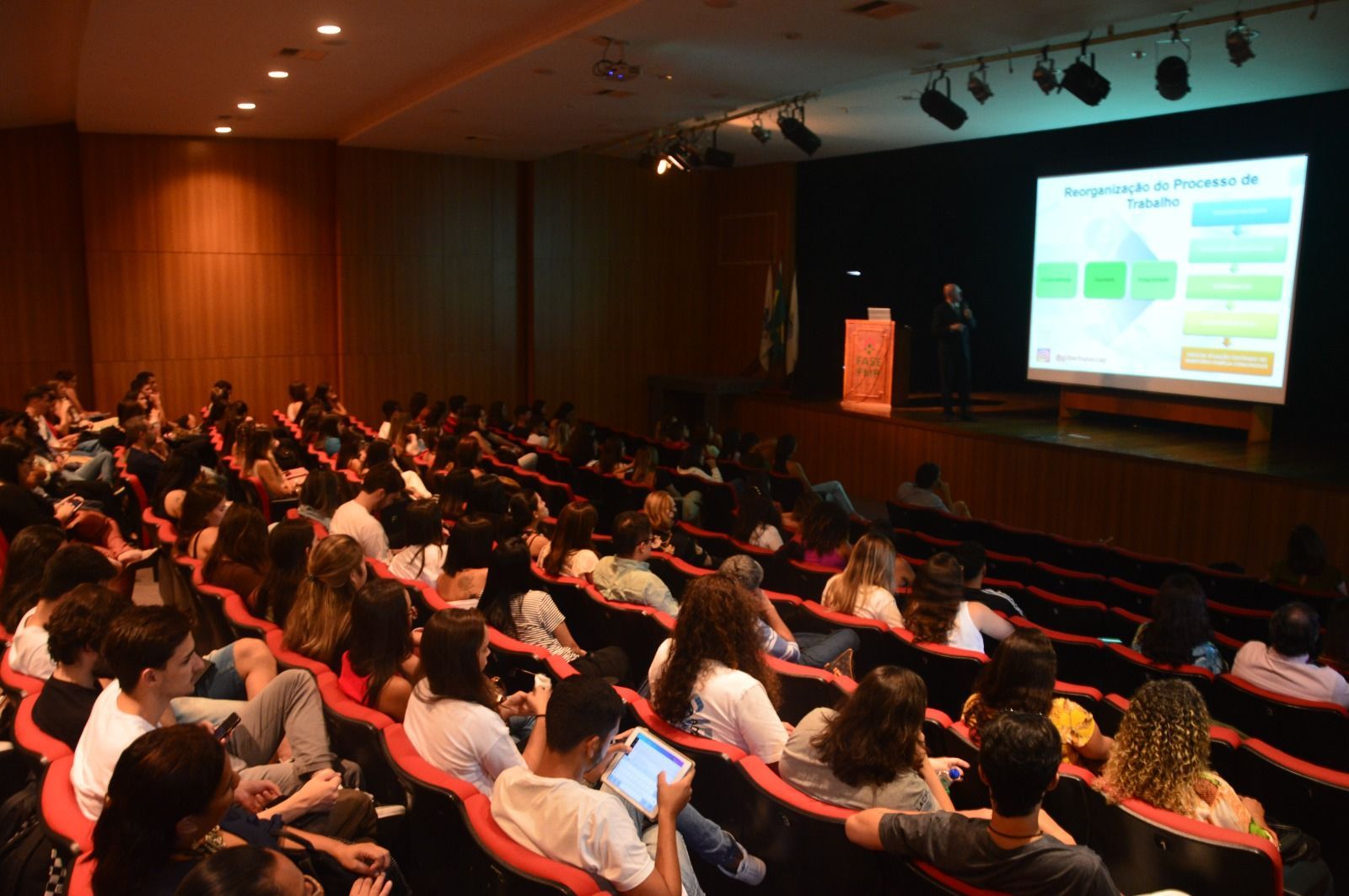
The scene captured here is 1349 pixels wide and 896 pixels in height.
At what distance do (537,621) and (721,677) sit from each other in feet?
3.90

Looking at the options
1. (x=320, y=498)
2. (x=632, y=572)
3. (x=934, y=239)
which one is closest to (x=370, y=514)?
(x=320, y=498)

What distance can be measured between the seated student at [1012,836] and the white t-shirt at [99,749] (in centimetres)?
170

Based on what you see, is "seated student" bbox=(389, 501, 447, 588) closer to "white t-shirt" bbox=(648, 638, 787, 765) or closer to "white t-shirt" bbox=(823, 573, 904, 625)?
"white t-shirt" bbox=(823, 573, 904, 625)

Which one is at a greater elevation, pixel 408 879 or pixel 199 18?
pixel 199 18

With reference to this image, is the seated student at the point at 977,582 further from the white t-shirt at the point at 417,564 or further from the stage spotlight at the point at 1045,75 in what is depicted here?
the stage spotlight at the point at 1045,75

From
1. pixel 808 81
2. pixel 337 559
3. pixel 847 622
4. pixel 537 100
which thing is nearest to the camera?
pixel 337 559

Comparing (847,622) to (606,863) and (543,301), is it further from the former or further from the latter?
(543,301)

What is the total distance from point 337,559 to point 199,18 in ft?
15.2

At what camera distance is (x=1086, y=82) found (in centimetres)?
691

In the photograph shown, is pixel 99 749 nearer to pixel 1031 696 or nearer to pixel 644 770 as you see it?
pixel 644 770

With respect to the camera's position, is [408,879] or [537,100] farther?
[537,100]

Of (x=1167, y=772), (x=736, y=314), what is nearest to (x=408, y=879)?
(x=1167, y=772)

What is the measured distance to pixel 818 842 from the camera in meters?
2.40

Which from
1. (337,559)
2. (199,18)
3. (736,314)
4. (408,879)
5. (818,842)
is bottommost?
(408,879)
